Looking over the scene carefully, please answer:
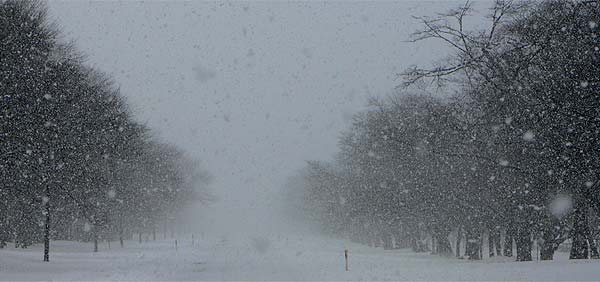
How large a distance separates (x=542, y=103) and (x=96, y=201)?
2855 cm

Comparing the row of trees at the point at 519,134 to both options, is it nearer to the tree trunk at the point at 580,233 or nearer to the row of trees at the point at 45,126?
the tree trunk at the point at 580,233

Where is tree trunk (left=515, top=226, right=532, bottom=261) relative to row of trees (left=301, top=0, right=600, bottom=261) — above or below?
below

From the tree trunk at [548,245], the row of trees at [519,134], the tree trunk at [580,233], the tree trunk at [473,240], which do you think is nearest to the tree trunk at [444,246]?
the row of trees at [519,134]

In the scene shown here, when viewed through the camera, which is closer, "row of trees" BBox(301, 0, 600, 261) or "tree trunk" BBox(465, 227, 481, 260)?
"row of trees" BBox(301, 0, 600, 261)

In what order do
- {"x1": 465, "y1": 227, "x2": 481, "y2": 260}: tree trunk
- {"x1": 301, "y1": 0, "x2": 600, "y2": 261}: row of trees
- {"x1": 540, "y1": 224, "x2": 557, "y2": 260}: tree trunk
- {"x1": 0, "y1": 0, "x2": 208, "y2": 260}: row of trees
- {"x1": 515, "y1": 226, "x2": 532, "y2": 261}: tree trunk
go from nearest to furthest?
{"x1": 301, "y1": 0, "x2": 600, "y2": 261}: row of trees → {"x1": 0, "y1": 0, "x2": 208, "y2": 260}: row of trees → {"x1": 540, "y1": 224, "x2": 557, "y2": 260}: tree trunk → {"x1": 515, "y1": 226, "x2": 532, "y2": 261}: tree trunk → {"x1": 465, "y1": 227, "x2": 481, "y2": 260}: tree trunk

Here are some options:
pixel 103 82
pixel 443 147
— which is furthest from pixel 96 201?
pixel 443 147

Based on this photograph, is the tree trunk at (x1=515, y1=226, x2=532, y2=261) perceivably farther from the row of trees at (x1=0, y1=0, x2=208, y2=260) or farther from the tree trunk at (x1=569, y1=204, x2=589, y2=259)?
the row of trees at (x1=0, y1=0, x2=208, y2=260)

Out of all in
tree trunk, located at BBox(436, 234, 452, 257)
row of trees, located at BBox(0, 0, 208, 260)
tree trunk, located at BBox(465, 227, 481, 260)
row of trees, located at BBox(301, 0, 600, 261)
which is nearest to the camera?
row of trees, located at BBox(301, 0, 600, 261)

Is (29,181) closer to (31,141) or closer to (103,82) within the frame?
(31,141)

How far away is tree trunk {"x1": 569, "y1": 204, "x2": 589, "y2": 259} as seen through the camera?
20239 millimetres

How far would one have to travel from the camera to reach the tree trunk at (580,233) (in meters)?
20.2

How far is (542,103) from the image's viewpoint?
18734mm

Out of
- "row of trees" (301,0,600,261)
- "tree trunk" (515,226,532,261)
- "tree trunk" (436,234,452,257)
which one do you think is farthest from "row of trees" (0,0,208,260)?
"tree trunk" (436,234,452,257)

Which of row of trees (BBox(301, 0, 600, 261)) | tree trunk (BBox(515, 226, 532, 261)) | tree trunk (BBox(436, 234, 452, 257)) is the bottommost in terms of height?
tree trunk (BBox(436, 234, 452, 257))
